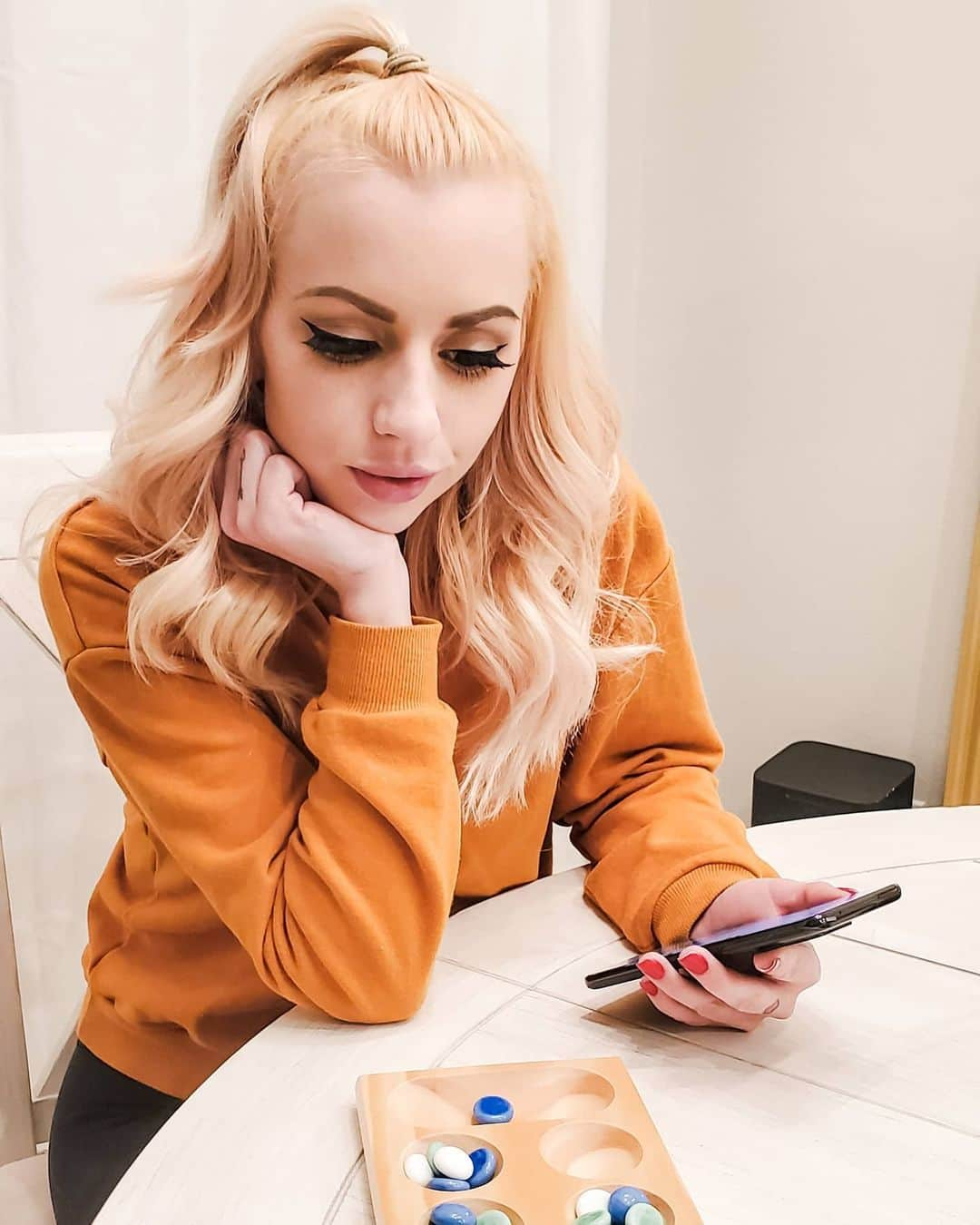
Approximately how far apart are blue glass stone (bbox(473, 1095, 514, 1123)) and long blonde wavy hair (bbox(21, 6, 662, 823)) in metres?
0.29

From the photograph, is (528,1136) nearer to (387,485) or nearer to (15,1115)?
(387,485)

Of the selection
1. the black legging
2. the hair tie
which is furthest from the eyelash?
the black legging

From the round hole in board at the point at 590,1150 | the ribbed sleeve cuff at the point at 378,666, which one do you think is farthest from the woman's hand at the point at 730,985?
the ribbed sleeve cuff at the point at 378,666

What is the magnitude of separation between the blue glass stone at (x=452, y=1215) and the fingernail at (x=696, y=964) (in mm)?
200

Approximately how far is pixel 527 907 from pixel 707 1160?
267mm

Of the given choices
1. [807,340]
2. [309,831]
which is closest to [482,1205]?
[309,831]

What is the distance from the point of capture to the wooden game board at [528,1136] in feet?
1.73

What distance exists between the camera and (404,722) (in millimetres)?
746

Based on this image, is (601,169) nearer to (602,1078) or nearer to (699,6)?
(699,6)

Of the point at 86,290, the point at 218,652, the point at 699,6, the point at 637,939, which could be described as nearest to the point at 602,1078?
the point at 637,939

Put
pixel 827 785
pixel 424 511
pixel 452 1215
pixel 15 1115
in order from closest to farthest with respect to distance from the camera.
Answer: pixel 452 1215 → pixel 424 511 → pixel 15 1115 → pixel 827 785

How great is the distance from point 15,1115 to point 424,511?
0.58 meters

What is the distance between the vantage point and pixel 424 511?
0.85 metres

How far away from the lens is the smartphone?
650 millimetres
